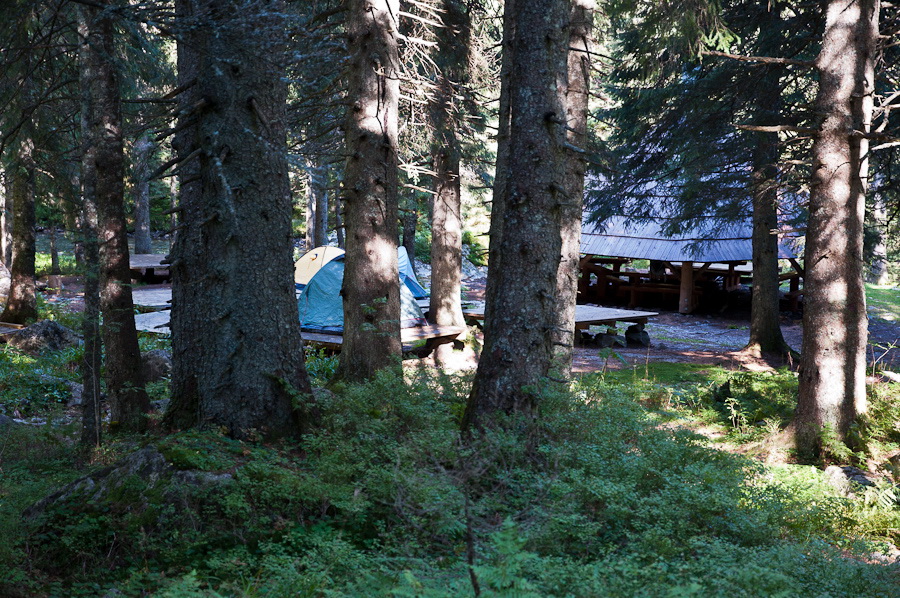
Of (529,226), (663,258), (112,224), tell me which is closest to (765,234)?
(663,258)

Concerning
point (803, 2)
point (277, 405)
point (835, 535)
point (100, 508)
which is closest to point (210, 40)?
point (277, 405)

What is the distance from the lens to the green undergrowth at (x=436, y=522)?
3533 millimetres

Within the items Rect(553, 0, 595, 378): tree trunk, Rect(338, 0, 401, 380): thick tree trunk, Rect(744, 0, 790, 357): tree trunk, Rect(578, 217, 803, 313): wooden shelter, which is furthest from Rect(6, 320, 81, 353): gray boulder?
Rect(578, 217, 803, 313): wooden shelter

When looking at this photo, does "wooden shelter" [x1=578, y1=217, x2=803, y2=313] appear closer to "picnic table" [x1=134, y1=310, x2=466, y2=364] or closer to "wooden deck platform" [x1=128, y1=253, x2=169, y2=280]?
"picnic table" [x1=134, y1=310, x2=466, y2=364]

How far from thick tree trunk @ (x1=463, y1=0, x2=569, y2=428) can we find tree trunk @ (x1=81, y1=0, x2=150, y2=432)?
381 cm

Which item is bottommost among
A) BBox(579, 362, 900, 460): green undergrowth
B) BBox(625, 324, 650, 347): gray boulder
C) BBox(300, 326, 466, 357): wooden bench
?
BBox(579, 362, 900, 460): green undergrowth

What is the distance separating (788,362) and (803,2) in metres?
6.66

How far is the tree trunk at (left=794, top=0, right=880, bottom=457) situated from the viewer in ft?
25.5

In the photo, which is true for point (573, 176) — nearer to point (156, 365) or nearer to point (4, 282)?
point (156, 365)

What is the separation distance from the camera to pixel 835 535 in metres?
5.60

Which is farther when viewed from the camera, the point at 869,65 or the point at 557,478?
the point at 869,65

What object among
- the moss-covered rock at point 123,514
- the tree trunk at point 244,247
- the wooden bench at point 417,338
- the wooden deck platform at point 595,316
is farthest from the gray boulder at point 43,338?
the moss-covered rock at point 123,514

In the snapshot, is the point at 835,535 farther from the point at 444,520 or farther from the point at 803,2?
the point at 803,2

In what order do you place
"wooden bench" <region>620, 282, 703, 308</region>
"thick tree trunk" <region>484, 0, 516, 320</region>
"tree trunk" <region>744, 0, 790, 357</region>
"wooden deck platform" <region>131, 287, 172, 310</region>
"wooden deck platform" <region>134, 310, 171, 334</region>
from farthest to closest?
"wooden bench" <region>620, 282, 703, 308</region>
"wooden deck platform" <region>131, 287, 172, 310</region>
"wooden deck platform" <region>134, 310, 171, 334</region>
"tree trunk" <region>744, 0, 790, 357</region>
"thick tree trunk" <region>484, 0, 516, 320</region>
